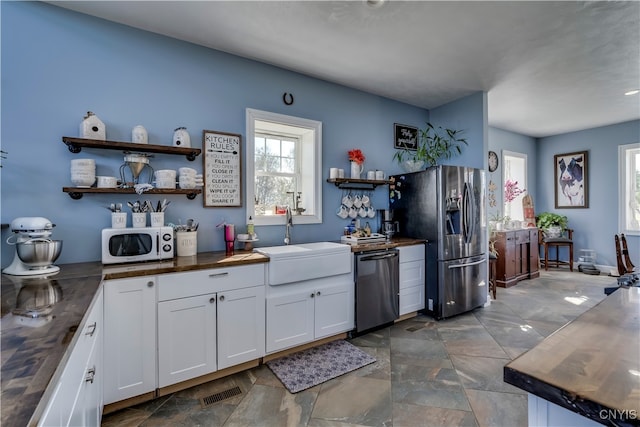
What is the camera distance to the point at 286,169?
3.24 metres

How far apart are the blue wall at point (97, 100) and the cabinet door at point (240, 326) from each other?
26.2 inches

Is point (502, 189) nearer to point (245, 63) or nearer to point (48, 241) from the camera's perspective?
point (245, 63)

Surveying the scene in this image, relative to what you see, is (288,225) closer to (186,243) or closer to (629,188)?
(186,243)

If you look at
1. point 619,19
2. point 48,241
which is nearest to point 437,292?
point 619,19

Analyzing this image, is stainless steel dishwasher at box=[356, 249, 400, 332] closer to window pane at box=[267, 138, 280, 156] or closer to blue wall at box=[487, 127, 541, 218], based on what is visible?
window pane at box=[267, 138, 280, 156]

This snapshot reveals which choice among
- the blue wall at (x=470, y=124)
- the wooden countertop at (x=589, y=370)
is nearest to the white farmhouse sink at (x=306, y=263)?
the wooden countertop at (x=589, y=370)

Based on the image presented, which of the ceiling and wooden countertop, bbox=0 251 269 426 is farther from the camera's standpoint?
the ceiling

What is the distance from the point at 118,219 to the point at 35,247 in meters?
0.48

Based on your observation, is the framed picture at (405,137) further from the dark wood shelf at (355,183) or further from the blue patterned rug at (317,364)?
the blue patterned rug at (317,364)

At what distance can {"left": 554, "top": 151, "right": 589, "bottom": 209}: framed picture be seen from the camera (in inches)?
218

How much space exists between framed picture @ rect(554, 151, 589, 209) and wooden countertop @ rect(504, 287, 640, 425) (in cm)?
625

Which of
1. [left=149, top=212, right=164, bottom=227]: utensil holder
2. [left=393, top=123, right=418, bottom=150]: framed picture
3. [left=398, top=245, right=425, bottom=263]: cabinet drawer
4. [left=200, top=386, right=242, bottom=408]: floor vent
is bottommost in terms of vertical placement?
[left=200, top=386, right=242, bottom=408]: floor vent

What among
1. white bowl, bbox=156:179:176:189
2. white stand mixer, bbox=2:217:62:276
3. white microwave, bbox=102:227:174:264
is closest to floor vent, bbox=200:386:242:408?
white microwave, bbox=102:227:174:264

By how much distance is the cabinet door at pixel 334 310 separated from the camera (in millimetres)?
2568
